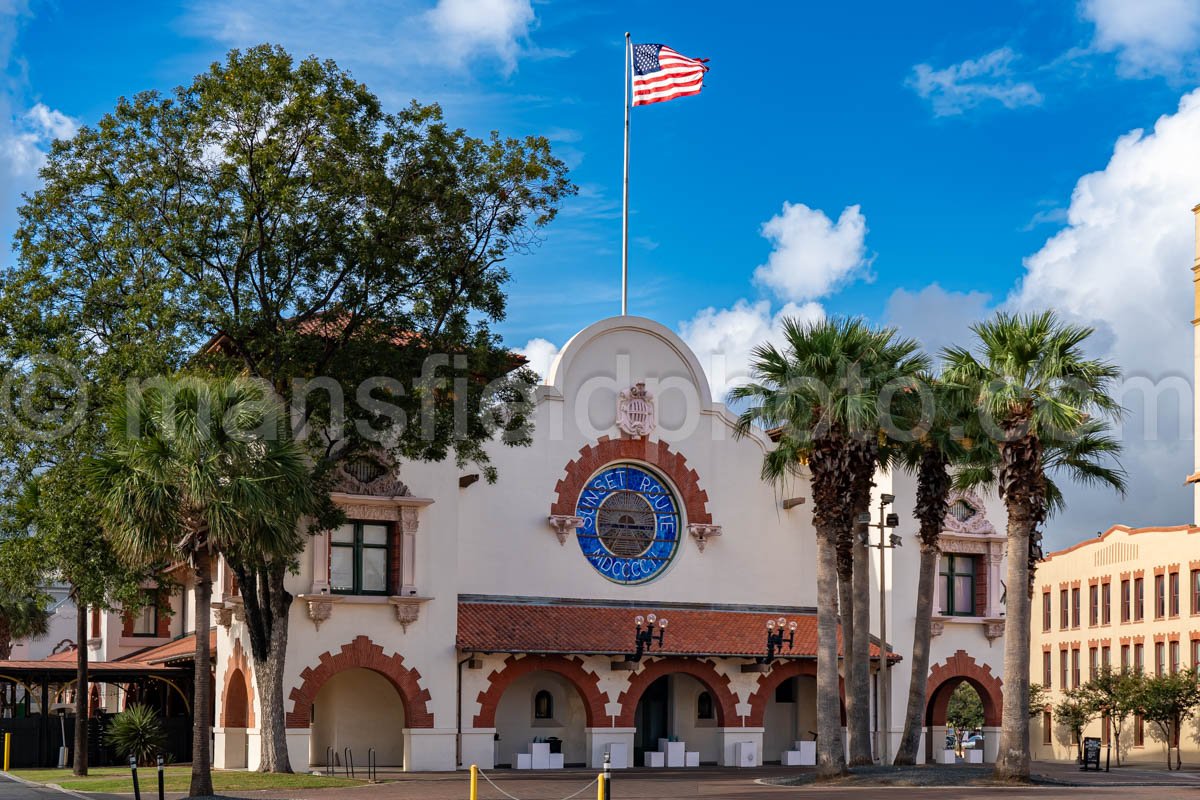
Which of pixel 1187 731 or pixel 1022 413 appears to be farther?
pixel 1187 731

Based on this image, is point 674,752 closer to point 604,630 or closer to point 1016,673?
point 604,630

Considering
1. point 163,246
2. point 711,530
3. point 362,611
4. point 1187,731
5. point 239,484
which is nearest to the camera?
point 239,484

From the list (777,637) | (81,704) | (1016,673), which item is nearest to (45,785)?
(81,704)

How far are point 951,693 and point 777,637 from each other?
6977mm

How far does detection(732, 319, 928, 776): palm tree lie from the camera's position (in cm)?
3275

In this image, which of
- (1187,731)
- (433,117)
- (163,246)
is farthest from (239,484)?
(1187,731)

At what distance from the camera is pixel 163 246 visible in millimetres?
31656

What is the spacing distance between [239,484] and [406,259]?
7257 mm

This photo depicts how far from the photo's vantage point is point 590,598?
41844 mm

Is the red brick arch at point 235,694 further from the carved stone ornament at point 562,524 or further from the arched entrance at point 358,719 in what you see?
the carved stone ornament at point 562,524

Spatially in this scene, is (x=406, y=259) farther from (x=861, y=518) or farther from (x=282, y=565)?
(x=861, y=518)

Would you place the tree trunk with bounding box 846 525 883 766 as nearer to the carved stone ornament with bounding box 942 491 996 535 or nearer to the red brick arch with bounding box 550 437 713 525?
the red brick arch with bounding box 550 437 713 525

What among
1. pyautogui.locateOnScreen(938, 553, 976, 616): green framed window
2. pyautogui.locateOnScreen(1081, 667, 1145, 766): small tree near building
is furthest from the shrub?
pyautogui.locateOnScreen(1081, 667, 1145, 766): small tree near building

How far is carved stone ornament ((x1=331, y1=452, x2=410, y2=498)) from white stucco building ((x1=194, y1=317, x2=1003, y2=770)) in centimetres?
6
